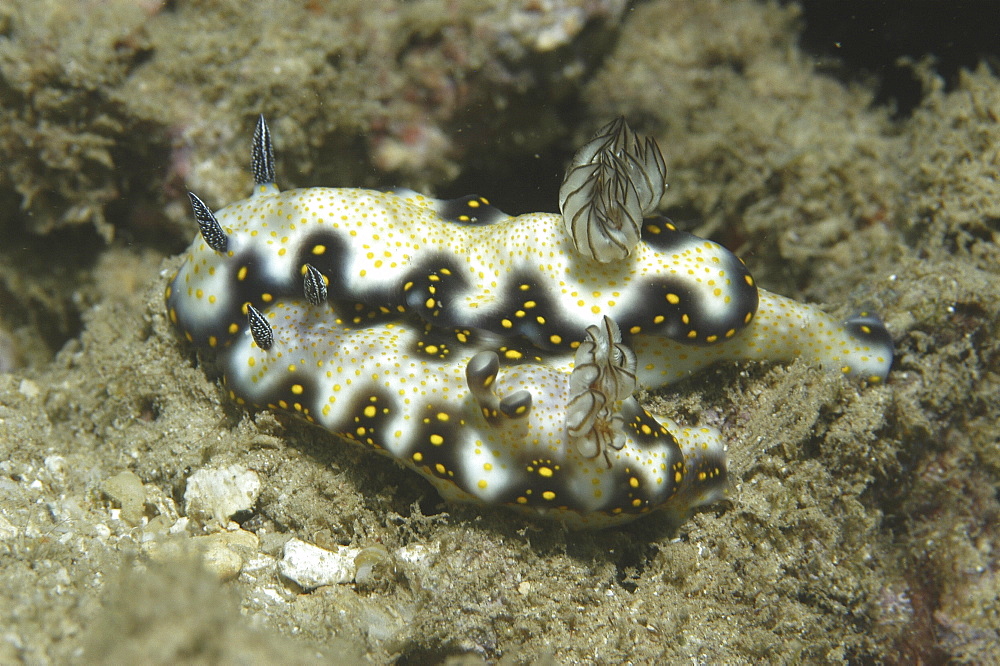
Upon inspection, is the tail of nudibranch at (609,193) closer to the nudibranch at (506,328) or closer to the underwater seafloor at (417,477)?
the nudibranch at (506,328)

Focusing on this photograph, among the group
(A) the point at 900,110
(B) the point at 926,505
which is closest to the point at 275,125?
(B) the point at 926,505

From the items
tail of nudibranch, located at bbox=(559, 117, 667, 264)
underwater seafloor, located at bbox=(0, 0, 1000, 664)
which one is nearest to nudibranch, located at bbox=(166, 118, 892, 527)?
tail of nudibranch, located at bbox=(559, 117, 667, 264)

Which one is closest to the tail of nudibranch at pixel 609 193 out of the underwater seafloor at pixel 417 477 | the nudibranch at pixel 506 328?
the nudibranch at pixel 506 328

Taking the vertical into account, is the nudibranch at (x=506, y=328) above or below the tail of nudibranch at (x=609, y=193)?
below

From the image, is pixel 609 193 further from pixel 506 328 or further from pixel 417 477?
pixel 417 477

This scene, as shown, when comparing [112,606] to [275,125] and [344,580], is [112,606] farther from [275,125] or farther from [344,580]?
[275,125]

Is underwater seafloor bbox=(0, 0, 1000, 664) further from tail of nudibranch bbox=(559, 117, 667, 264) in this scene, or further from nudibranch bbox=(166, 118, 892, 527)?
tail of nudibranch bbox=(559, 117, 667, 264)

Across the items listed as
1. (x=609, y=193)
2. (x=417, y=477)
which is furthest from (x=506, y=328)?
(x=417, y=477)
